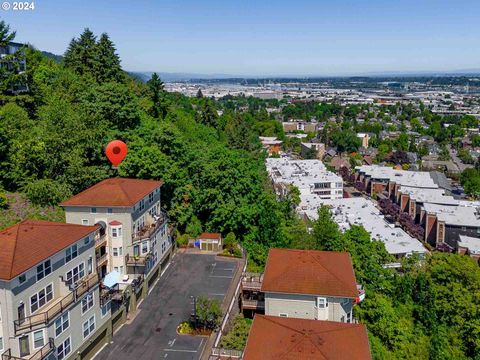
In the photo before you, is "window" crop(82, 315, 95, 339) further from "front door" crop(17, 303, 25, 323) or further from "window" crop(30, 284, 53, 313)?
"front door" crop(17, 303, 25, 323)

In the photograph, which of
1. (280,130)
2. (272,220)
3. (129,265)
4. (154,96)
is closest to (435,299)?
(272,220)

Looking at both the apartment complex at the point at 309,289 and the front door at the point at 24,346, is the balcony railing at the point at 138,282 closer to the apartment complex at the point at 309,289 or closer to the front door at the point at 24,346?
the apartment complex at the point at 309,289

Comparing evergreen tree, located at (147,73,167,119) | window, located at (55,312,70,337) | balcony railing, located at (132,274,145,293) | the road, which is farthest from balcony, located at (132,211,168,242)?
the road

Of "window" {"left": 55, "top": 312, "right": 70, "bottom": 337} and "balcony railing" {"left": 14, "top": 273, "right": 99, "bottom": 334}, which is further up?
"balcony railing" {"left": 14, "top": 273, "right": 99, "bottom": 334}

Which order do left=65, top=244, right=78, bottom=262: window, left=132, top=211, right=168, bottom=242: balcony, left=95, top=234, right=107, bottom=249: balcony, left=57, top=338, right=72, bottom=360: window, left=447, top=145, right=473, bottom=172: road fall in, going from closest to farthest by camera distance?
left=57, top=338, right=72, bottom=360: window → left=65, top=244, right=78, bottom=262: window → left=95, top=234, right=107, bottom=249: balcony → left=132, top=211, right=168, bottom=242: balcony → left=447, top=145, right=473, bottom=172: road

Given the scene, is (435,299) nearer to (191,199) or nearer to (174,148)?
(191,199)

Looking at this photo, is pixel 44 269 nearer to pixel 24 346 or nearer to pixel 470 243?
pixel 24 346
